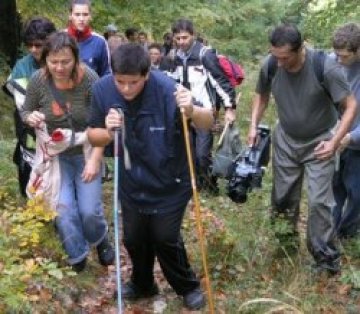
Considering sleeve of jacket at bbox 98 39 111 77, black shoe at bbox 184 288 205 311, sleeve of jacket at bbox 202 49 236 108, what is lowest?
black shoe at bbox 184 288 205 311

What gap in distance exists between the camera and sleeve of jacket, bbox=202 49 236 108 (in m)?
7.23

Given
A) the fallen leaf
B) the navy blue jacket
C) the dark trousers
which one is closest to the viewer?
the navy blue jacket

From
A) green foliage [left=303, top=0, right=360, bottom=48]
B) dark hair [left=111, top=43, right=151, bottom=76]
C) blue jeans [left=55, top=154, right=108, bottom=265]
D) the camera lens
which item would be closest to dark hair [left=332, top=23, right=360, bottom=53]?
the camera lens

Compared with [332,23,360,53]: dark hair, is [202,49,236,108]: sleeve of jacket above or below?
below

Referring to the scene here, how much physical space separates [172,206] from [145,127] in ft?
1.98

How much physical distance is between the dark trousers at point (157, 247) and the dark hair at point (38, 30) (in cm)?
164

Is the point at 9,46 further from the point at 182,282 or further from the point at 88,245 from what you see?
the point at 182,282

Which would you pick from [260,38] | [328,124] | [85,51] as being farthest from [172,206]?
[260,38]

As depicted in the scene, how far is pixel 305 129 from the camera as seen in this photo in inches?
202

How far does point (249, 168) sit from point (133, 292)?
147 cm

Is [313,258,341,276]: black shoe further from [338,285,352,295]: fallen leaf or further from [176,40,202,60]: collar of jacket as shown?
[176,40,202,60]: collar of jacket

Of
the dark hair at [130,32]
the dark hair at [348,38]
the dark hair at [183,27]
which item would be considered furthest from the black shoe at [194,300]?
the dark hair at [130,32]

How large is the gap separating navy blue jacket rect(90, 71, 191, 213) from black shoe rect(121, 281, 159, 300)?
36.1 inches

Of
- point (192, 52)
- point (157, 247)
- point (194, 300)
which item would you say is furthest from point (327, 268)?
point (192, 52)
